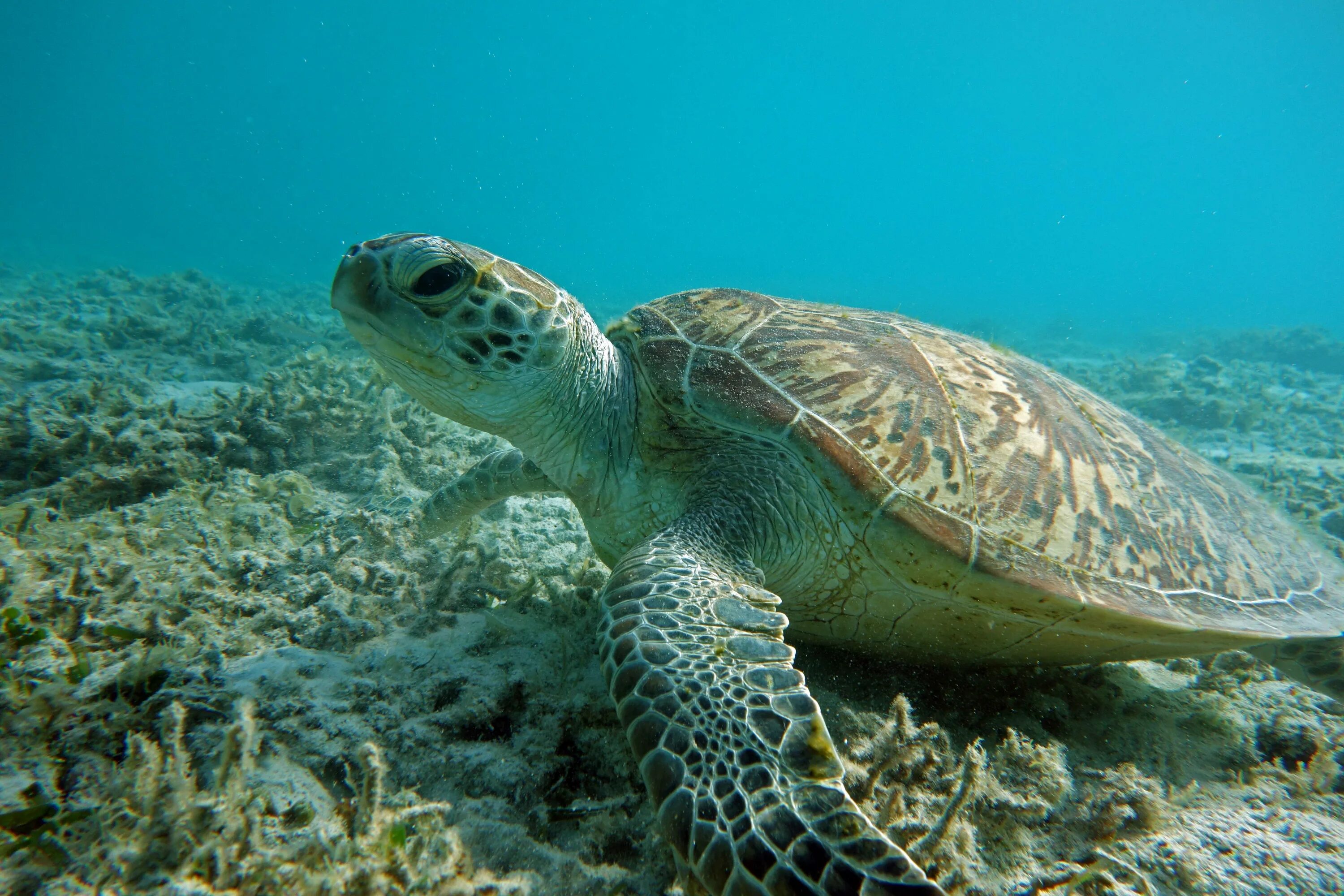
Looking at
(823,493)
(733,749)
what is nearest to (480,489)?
(823,493)

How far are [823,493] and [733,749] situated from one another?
3.41 ft

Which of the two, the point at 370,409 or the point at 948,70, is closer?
the point at 370,409

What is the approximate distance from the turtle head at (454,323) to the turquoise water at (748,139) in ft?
139

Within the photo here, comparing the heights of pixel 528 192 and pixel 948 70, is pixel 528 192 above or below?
below

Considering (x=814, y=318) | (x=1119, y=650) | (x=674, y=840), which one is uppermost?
(x=814, y=318)

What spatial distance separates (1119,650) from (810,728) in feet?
5.13

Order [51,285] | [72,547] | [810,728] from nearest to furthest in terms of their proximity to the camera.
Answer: [810,728], [72,547], [51,285]

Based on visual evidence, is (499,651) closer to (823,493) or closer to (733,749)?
(733,749)

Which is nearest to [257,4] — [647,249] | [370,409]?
[647,249]

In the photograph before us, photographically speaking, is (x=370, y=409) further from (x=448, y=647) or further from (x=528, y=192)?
(x=528, y=192)

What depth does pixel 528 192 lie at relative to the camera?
310 ft

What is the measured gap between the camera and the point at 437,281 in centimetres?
186

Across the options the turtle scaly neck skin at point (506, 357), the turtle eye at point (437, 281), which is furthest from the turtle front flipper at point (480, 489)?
the turtle eye at point (437, 281)

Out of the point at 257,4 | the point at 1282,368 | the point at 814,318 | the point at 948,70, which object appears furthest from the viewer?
the point at 948,70
